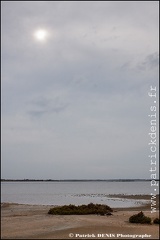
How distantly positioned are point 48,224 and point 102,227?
4.12 meters

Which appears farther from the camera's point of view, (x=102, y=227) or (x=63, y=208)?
(x=63, y=208)

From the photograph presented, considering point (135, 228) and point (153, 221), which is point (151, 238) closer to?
point (135, 228)

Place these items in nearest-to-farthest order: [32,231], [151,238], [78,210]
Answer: [151,238], [32,231], [78,210]

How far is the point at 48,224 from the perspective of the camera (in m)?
24.7

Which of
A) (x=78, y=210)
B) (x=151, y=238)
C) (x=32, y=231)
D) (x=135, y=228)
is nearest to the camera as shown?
(x=151, y=238)

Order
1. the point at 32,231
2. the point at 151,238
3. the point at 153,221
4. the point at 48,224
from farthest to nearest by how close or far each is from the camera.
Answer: the point at 153,221 → the point at 48,224 → the point at 32,231 → the point at 151,238

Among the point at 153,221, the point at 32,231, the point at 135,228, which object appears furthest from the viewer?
the point at 153,221

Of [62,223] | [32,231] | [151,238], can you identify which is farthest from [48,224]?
[151,238]

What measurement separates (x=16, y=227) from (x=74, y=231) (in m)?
4.04

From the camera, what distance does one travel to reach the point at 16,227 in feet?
75.5

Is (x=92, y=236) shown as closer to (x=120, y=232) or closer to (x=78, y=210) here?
(x=120, y=232)

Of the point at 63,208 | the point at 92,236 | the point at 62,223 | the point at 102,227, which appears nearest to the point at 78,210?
the point at 63,208

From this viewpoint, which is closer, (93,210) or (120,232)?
(120,232)

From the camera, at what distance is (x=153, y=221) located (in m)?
26.4
